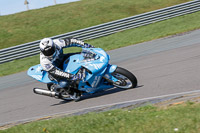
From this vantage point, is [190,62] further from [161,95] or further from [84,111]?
[84,111]

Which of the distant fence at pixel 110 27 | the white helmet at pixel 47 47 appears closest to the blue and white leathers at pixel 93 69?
the white helmet at pixel 47 47

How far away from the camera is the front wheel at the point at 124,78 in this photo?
24.4ft

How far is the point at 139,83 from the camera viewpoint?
829cm

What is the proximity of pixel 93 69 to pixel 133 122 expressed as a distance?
2.62 meters

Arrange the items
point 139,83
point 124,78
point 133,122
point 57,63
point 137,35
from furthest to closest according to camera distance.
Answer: point 137,35, point 139,83, point 57,63, point 124,78, point 133,122

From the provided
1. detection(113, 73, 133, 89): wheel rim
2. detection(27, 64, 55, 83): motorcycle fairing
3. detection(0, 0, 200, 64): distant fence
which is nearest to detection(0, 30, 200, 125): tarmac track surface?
detection(113, 73, 133, 89): wheel rim

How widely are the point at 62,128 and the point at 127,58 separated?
7.12m

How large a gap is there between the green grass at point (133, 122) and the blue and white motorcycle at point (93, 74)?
1515 millimetres

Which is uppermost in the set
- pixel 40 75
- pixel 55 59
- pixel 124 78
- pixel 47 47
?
pixel 47 47

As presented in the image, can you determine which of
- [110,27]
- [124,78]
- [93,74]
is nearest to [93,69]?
[93,74]

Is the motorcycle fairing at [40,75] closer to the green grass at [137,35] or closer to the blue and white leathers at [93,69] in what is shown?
the blue and white leathers at [93,69]

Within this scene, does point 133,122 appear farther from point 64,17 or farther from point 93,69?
point 64,17

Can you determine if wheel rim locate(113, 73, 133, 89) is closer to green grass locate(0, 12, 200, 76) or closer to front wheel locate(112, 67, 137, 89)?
front wheel locate(112, 67, 137, 89)

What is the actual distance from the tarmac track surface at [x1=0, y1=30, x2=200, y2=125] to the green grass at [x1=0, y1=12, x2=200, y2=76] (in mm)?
2402
